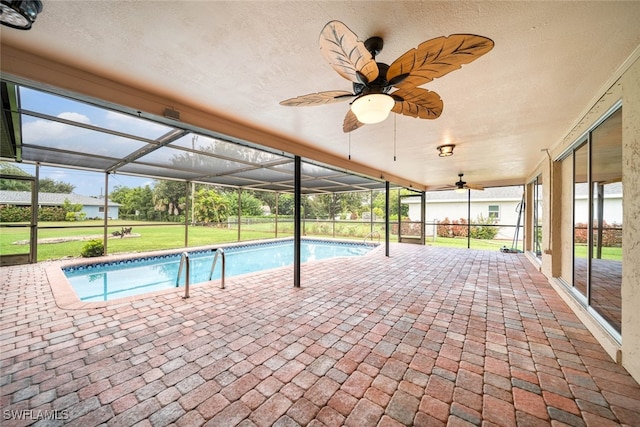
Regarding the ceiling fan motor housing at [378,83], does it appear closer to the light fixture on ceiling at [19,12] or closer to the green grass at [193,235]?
the light fixture on ceiling at [19,12]

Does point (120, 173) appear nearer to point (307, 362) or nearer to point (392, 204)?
point (307, 362)

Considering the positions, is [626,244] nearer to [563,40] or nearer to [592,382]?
[592,382]

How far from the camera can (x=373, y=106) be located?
149 cm

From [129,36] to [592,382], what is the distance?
4.00 m

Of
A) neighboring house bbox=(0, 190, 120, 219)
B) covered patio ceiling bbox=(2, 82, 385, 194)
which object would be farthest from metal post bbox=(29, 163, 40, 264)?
covered patio ceiling bbox=(2, 82, 385, 194)

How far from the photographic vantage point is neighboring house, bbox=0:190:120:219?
541 cm

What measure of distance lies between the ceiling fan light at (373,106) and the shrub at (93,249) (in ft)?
25.8

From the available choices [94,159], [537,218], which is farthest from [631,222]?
[94,159]

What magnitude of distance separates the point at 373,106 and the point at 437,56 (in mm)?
404

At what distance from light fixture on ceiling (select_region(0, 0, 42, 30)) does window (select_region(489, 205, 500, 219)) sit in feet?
55.9

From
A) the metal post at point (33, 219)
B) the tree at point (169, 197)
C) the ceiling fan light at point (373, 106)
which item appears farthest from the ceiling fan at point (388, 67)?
the tree at point (169, 197)

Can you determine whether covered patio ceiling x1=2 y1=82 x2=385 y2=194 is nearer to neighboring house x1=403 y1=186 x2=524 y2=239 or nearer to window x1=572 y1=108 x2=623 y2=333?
window x1=572 y1=108 x2=623 y2=333

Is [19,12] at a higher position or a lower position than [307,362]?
higher

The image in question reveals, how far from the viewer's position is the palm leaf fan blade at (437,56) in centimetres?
115
